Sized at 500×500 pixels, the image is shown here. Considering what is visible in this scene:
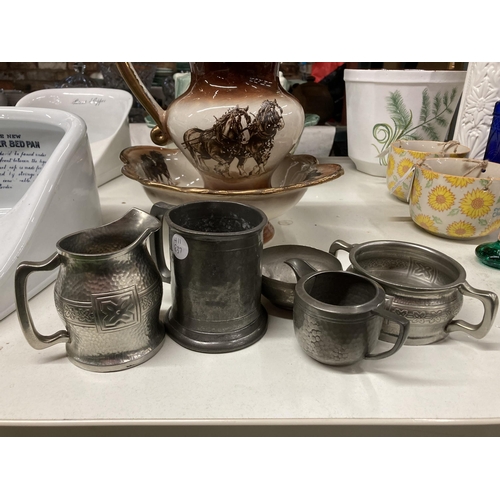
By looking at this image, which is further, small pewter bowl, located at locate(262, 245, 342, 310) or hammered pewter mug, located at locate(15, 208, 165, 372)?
small pewter bowl, located at locate(262, 245, 342, 310)

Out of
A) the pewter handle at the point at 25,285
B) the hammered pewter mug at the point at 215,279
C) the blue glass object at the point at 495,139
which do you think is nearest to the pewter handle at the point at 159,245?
the hammered pewter mug at the point at 215,279

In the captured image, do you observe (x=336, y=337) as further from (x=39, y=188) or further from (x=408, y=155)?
(x=408, y=155)

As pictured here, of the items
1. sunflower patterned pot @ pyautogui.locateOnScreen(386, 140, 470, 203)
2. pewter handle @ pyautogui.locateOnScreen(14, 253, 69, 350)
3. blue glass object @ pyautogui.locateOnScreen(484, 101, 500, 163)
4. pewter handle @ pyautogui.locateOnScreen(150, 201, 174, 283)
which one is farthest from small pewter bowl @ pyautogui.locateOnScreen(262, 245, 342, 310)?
blue glass object @ pyautogui.locateOnScreen(484, 101, 500, 163)

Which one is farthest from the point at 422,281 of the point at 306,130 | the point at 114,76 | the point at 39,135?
the point at 114,76

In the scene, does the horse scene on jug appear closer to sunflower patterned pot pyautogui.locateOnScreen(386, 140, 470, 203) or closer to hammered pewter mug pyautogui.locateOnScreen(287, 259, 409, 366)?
hammered pewter mug pyautogui.locateOnScreen(287, 259, 409, 366)

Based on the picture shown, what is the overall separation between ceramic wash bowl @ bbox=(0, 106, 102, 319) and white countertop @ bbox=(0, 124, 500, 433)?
0.07 metres

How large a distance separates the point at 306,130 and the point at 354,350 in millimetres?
895

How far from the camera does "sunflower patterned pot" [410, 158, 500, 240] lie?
2.11ft

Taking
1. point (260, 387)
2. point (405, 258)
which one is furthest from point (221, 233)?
point (405, 258)

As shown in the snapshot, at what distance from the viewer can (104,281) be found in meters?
0.39

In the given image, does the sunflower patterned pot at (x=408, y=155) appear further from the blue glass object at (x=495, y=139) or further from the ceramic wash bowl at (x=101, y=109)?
the ceramic wash bowl at (x=101, y=109)

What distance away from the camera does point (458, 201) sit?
66cm

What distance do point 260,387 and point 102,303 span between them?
0.17 m

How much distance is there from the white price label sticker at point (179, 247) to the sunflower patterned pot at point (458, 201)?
18.4 inches
